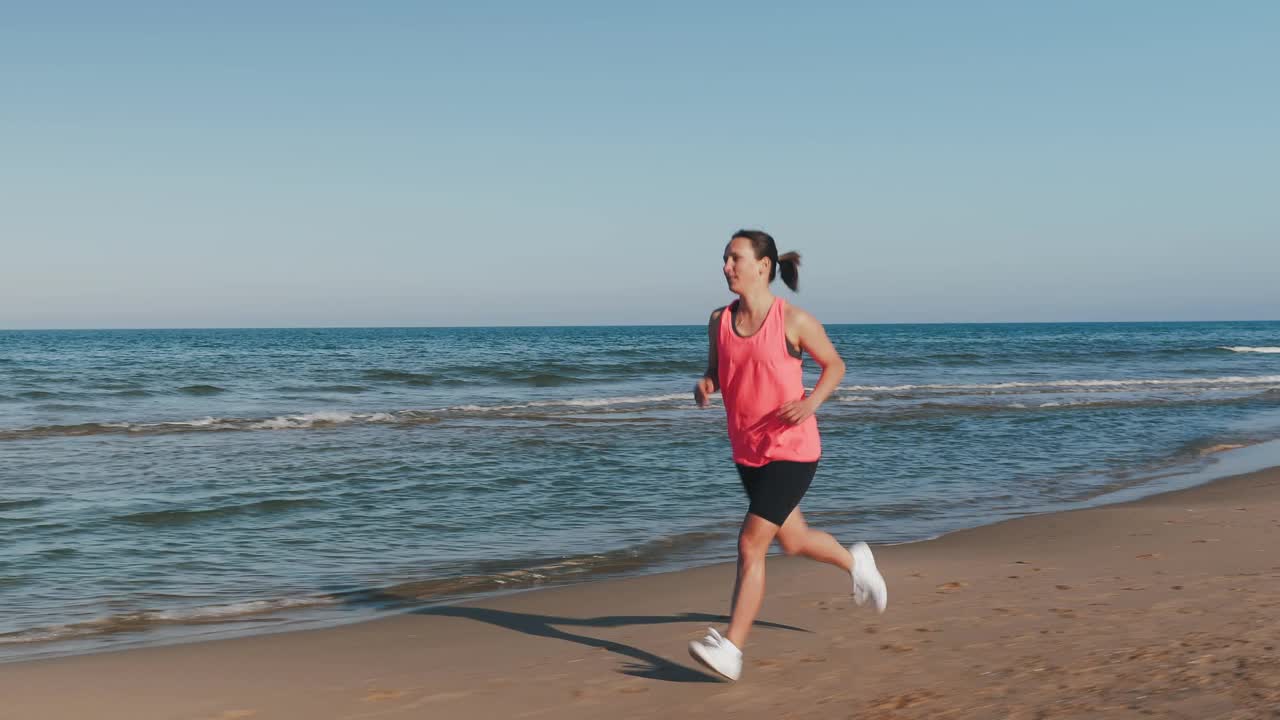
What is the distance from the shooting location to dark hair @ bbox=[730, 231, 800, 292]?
3.78 m

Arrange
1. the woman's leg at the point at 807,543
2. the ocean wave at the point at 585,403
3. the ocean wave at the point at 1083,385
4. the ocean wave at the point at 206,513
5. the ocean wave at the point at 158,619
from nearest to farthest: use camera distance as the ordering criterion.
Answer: the woman's leg at the point at 807,543 → the ocean wave at the point at 158,619 → the ocean wave at the point at 206,513 → the ocean wave at the point at 585,403 → the ocean wave at the point at 1083,385

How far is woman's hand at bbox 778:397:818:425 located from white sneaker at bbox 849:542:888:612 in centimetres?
105

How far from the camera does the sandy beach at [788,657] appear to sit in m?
3.55

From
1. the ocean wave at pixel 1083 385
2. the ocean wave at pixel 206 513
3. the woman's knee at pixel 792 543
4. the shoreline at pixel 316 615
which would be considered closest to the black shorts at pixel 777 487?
the woman's knee at pixel 792 543

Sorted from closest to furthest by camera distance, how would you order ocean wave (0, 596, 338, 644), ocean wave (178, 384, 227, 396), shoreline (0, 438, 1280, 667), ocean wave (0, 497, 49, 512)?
1. shoreline (0, 438, 1280, 667)
2. ocean wave (0, 596, 338, 644)
3. ocean wave (0, 497, 49, 512)
4. ocean wave (178, 384, 227, 396)

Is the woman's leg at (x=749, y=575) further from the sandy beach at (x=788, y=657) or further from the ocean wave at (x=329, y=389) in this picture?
the ocean wave at (x=329, y=389)

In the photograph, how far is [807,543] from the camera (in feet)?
13.6

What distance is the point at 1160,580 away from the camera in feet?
17.6

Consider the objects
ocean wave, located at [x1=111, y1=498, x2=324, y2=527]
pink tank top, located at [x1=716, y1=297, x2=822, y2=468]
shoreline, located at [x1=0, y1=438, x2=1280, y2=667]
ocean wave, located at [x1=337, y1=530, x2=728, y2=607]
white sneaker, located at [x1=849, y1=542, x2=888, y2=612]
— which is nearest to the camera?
pink tank top, located at [x1=716, y1=297, x2=822, y2=468]

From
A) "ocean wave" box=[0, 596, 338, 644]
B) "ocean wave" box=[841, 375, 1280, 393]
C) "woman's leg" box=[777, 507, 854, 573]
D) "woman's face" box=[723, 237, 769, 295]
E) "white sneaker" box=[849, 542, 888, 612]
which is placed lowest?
"ocean wave" box=[0, 596, 338, 644]

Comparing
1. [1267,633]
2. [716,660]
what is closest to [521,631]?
[716,660]

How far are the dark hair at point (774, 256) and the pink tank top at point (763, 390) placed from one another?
171mm

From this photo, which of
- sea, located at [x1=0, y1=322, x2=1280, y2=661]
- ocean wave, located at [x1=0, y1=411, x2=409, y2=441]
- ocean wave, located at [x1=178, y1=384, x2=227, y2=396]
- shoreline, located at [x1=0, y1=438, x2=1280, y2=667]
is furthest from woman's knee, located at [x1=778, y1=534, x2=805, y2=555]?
ocean wave, located at [x1=178, y1=384, x2=227, y2=396]

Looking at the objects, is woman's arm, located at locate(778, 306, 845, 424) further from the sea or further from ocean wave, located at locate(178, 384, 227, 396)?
ocean wave, located at locate(178, 384, 227, 396)
